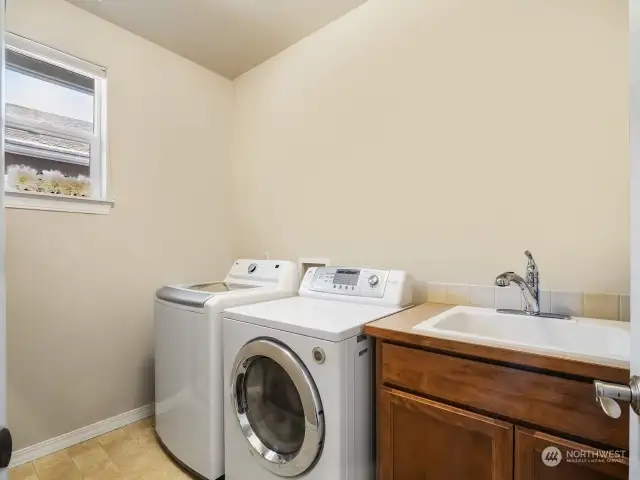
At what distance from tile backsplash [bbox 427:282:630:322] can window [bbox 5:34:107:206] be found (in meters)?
2.13

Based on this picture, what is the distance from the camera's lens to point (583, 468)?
0.85 meters

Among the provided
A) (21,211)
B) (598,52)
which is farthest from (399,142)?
(21,211)

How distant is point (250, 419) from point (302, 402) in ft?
1.23

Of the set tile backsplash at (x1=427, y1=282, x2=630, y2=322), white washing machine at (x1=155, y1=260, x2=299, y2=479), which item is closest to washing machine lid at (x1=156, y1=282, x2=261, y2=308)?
white washing machine at (x1=155, y1=260, x2=299, y2=479)

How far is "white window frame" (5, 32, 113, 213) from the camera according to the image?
1.78m

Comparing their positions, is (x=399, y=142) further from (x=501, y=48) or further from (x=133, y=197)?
(x=133, y=197)

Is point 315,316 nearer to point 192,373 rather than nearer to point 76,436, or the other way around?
point 192,373

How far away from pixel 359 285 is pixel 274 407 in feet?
2.33

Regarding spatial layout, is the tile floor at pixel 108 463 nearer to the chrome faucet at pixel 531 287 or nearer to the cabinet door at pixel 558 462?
the cabinet door at pixel 558 462

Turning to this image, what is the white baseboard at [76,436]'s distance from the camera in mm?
1748

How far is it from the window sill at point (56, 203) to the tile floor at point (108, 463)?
1.36 m

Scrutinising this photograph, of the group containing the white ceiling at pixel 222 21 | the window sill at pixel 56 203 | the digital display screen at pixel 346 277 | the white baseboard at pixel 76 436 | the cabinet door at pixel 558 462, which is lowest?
the white baseboard at pixel 76 436

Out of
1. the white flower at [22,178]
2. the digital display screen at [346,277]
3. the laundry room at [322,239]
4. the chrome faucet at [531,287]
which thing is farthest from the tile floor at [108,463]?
the chrome faucet at [531,287]

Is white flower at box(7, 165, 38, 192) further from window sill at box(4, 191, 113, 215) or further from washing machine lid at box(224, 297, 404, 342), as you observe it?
washing machine lid at box(224, 297, 404, 342)
